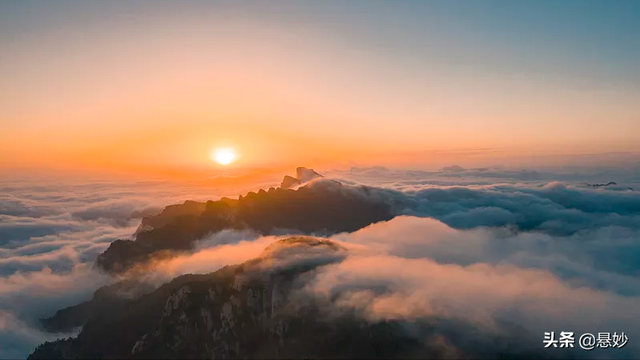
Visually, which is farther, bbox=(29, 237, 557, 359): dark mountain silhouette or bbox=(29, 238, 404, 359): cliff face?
bbox=(29, 238, 404, 359): cliff face

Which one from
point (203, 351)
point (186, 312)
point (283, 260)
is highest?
point (283, 260)

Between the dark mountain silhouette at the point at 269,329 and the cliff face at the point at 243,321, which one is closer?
the dark mountain silhouette at the point at 269,329

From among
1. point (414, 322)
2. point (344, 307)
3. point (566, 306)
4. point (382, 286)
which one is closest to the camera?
point (414, 322)

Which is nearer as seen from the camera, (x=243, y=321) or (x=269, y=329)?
(x=269, y=329)

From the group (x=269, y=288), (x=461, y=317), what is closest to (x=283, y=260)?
(x=269, y=288)

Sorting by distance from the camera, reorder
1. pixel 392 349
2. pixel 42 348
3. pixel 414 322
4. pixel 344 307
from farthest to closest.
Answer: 1. pixel 42 348
2. pixel 344 307
3. pixel 414 322
4. pixel 392 349

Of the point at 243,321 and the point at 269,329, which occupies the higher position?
the point at 243,321

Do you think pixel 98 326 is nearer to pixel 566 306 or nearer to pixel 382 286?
pixel 382 286

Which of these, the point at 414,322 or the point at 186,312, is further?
the point at 186,312
